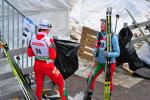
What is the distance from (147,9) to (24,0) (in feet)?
23.4

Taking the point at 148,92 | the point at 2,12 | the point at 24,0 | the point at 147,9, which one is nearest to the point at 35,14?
the point at 24,0

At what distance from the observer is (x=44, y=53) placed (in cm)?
840

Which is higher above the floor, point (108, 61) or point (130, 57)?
point (108, 61)

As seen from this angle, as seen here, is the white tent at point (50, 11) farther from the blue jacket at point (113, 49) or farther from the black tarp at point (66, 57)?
the blue jacket at point (113, 49)

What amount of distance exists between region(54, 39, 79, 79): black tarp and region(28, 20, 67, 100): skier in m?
0.77

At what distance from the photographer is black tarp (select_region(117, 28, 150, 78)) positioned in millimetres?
11211

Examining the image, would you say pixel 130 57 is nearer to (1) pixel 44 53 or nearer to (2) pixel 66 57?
(2) pixel 66 57

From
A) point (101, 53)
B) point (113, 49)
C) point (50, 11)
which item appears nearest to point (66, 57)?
point (101, 53)

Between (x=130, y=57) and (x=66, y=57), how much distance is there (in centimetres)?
296

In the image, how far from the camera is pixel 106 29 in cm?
881

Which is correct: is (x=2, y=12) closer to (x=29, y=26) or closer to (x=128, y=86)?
(x=29, y=26)

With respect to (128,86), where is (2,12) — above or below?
above

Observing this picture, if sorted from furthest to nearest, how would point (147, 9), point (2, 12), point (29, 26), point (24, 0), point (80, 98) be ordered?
point (147, 9) → point (24, 0) → point (2, 12) → point (80, 98) → point (29, 26)

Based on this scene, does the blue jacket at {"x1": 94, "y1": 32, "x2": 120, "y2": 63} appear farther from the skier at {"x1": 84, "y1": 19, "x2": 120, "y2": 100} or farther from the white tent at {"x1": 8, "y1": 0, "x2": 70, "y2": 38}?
the white tent at {"x1": 8, "y1": 0, "x2": 70, "y2": 38}
